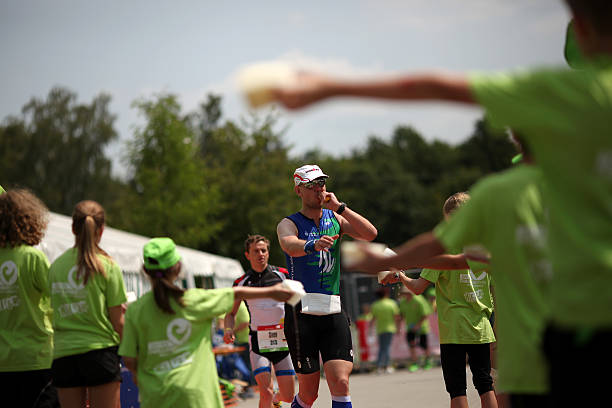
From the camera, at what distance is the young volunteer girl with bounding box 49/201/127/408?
190 inches

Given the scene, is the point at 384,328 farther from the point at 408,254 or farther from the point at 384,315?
the point at 408,254

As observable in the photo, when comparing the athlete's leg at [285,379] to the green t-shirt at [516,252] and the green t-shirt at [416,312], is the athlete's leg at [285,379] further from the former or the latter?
the green t-shirt at [416,312]

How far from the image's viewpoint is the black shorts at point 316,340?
6391 millimetres

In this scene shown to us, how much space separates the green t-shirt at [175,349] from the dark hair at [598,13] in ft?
8.79

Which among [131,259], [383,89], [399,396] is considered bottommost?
[399,396]

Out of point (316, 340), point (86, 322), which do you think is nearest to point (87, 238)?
point (86, 322)

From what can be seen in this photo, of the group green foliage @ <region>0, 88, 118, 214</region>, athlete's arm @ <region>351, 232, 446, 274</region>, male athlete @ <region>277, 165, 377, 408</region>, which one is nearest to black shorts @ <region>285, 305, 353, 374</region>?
male athlete @ <region>277, 165, 377, 408</region>

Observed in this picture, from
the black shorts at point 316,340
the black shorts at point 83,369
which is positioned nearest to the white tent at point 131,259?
the black shorts at point 83,369

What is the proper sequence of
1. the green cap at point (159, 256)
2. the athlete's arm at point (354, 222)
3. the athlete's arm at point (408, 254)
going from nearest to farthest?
the athlete's arm at point (408, 254) → the green cap at point (159, 256) → the athlete's arm at point (354, 222)

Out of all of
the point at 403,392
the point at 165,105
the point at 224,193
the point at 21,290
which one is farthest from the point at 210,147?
the point at 21,290

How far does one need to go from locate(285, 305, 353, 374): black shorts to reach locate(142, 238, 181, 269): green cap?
7.39 feet

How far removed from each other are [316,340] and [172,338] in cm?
245

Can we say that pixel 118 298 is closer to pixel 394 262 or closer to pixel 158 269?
pixel 158 269

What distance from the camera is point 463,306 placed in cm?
658
